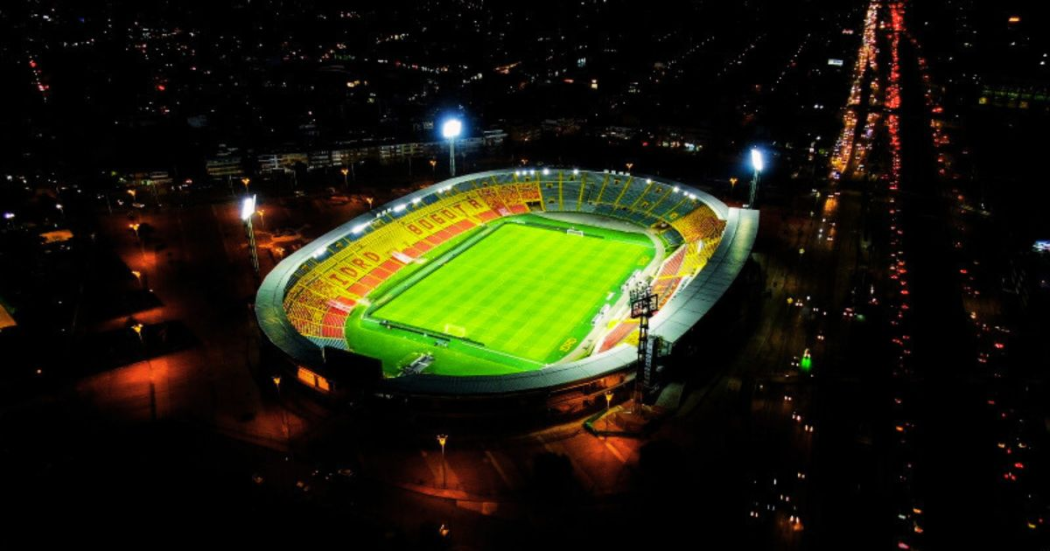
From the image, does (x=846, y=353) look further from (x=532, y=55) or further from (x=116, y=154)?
(x=532, y=55)

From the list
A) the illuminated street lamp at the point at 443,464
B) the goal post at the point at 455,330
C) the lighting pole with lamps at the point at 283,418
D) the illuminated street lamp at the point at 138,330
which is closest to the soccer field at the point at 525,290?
the goal post at the point at 455,330

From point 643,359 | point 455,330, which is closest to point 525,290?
point 455,330

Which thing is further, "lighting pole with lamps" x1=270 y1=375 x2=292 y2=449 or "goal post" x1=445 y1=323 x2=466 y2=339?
"goal post" x1=445 y1=323 x2=466 y2=339

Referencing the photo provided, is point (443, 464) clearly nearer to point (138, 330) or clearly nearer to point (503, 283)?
point (503, 283)

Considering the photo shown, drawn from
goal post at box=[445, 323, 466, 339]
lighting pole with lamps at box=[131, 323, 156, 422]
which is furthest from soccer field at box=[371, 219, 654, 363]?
lighting pole with lamps at box=[131, 323, 156, 422]

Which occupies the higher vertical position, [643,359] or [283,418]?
[643,359]

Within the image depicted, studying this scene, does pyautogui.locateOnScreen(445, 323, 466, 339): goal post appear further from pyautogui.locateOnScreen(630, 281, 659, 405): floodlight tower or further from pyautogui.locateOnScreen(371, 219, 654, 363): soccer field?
pyautogui.locateOnScreen(630, 281, 659, 405): floodlight tower
